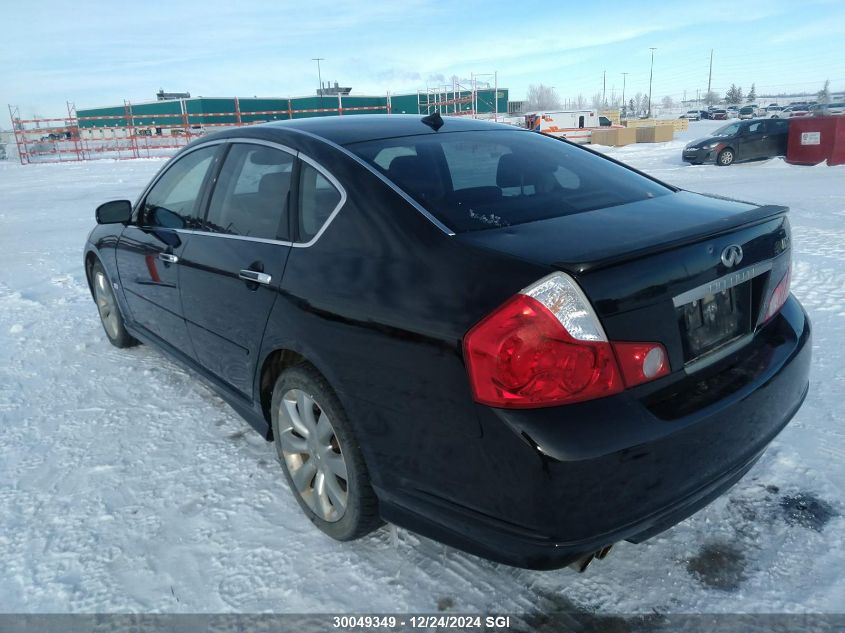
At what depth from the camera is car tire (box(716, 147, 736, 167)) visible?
1738cm

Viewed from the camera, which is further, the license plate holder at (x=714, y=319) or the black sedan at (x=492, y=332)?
the license plate holder at (x=714, y=319)

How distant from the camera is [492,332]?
169 centimetres

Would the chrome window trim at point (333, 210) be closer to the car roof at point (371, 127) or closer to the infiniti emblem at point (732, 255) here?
the car roof at point (371, 127)

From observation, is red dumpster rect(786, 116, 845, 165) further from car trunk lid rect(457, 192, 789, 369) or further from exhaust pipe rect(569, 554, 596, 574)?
exhaust pipe rect(569, 554, 596, 574)

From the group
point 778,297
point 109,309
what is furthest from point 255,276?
point 109,309

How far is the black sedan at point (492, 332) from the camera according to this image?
1.68 m

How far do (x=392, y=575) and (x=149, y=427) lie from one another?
5.96ft

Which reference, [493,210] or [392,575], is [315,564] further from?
A: [493,210]

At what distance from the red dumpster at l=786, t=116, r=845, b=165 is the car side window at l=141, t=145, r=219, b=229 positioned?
16501 millimetres

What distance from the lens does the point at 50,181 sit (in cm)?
1866

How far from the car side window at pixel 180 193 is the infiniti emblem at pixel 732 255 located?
2.43 m

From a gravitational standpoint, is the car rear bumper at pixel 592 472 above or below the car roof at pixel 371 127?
below

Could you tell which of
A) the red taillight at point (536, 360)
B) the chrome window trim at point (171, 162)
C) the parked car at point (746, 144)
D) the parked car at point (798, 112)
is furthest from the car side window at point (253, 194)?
the parked car at point (798, 112)

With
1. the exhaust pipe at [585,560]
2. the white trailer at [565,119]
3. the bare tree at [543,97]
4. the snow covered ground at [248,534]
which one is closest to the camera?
the exhaust pipe at [585,560]
